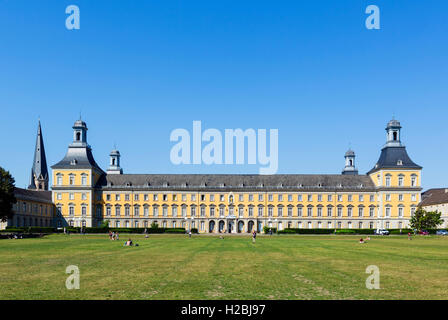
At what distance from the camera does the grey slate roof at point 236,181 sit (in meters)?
97.6

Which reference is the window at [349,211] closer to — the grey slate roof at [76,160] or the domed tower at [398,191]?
the domed tower at [398,191]

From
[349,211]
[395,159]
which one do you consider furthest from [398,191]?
[349,211]

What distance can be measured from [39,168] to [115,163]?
38690 millimetres

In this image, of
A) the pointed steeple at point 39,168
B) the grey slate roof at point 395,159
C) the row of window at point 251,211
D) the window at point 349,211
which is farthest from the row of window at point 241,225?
the pointed steeple at point 39,168

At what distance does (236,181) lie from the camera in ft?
325

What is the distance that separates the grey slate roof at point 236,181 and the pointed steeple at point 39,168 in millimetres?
48914

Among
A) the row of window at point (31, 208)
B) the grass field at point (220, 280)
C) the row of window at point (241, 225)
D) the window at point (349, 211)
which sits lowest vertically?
the row of window at point (241, 225)

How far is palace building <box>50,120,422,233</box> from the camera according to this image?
9525 cm

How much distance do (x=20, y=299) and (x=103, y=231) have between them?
69.5 metres

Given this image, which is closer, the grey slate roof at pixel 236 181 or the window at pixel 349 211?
the window at pixel 349 211

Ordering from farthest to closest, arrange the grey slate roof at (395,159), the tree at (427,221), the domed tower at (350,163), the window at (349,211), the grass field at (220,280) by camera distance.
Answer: the domed tower at (350,163) < the window at (349,211) < the grey slate roof at (395,159) < the tree at (427,221) < the grass field at (220,280)

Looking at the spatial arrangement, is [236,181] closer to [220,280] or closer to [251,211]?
[251,211]
